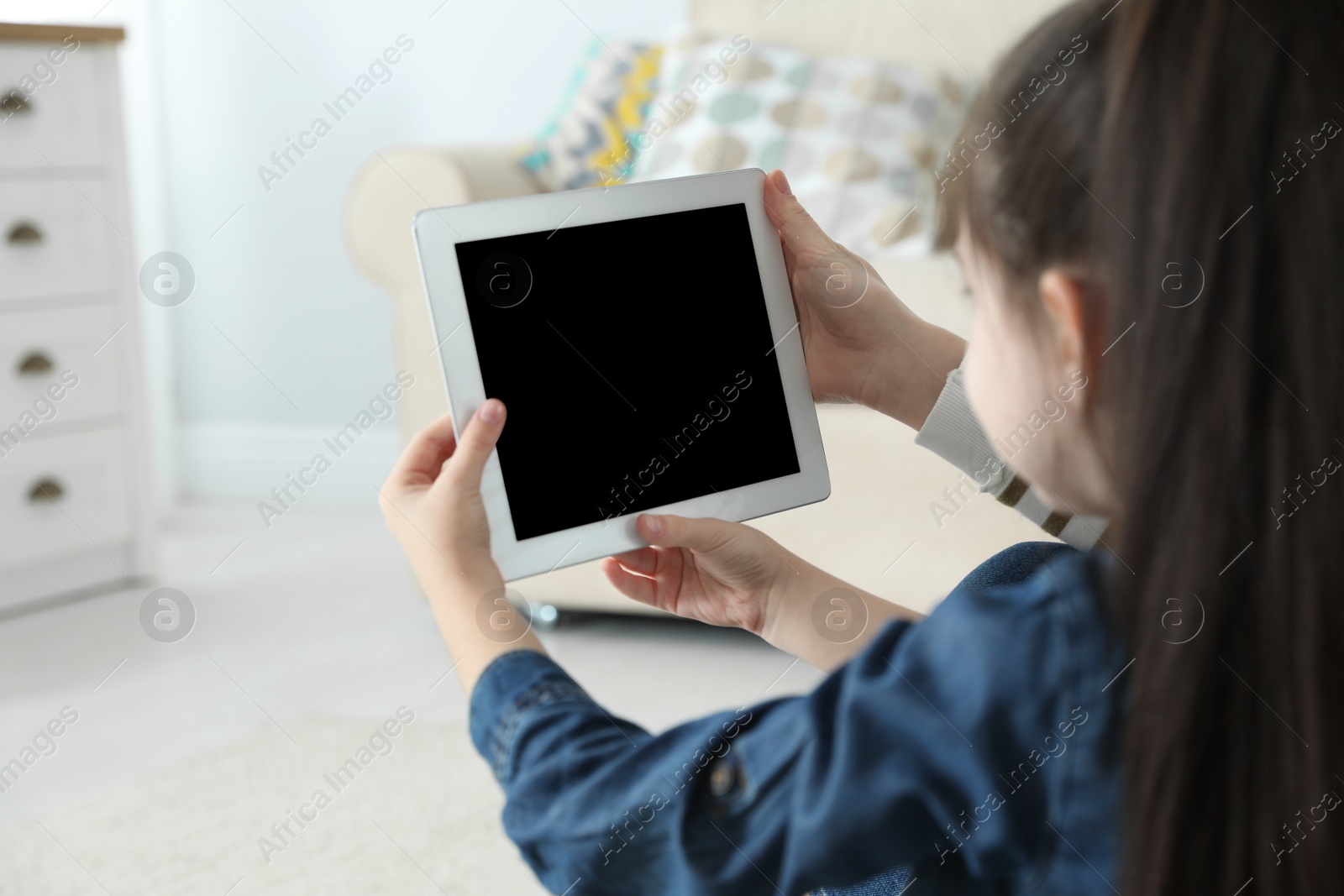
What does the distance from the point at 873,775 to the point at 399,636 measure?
1381 millimetres

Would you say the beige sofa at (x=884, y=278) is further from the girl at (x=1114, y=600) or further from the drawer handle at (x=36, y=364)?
the girl at (x=1114, y=600)

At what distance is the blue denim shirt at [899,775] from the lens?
410 millimetres

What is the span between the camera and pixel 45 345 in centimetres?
181

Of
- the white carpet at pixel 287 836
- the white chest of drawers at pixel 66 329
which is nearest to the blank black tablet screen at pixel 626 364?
the white carpet at pixel 287 836

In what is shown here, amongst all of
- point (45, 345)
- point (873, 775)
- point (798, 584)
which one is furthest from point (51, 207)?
point (873, 775)

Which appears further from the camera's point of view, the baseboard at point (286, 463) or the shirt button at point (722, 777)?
the baseboard at point (286, 463)

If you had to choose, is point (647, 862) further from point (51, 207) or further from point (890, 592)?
point (51, 207)

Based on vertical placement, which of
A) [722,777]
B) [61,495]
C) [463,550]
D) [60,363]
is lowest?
[722,777]

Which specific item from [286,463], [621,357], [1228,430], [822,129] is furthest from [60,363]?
[1228,430]

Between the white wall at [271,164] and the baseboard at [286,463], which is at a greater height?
the white wall at [271,164]

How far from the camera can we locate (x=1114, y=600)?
0.41m

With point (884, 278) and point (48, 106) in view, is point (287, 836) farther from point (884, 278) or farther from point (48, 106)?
point (48, 106)

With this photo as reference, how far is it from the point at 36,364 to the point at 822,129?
117cm

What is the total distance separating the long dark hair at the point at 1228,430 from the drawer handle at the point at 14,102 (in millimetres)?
1714
